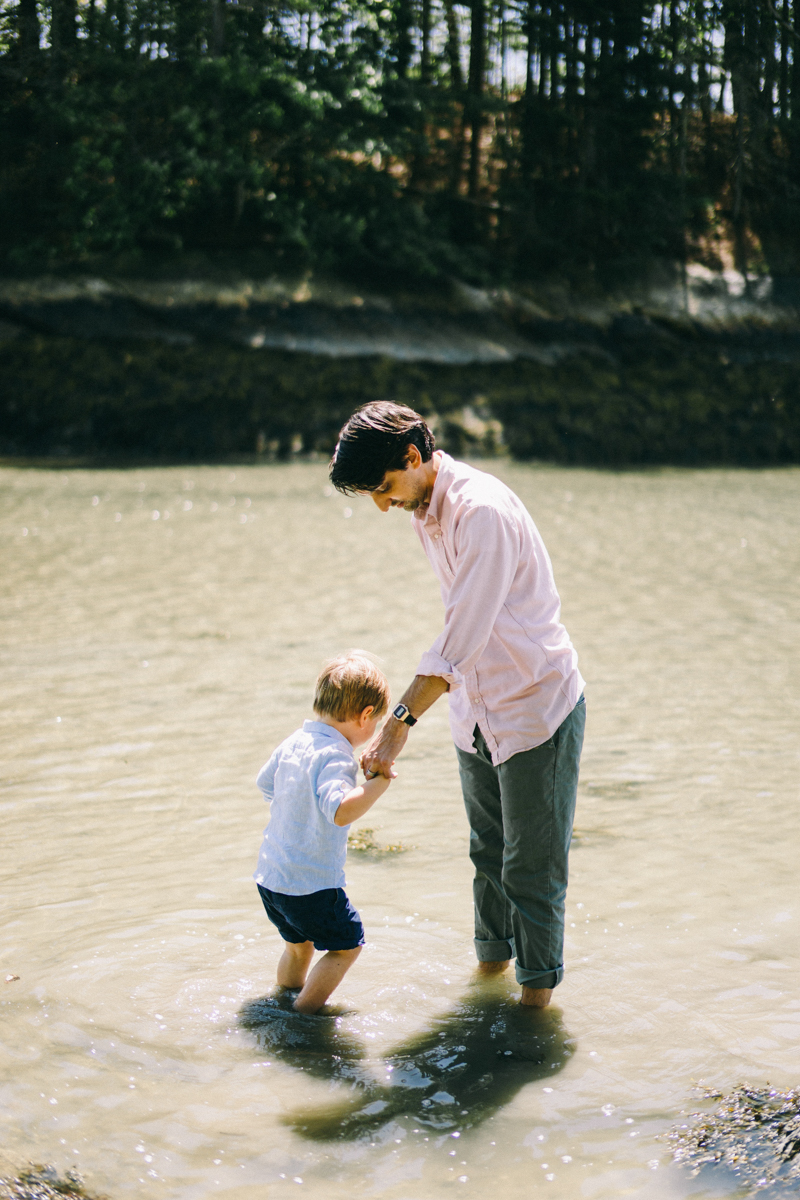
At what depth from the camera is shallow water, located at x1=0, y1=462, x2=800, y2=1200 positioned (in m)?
2.55

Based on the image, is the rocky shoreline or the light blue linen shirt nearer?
the light blue linen shirt

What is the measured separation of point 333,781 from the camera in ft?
9.32

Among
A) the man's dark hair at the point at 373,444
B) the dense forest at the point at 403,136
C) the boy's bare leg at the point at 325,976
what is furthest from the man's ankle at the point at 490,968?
the dense forest at the point at 403,136

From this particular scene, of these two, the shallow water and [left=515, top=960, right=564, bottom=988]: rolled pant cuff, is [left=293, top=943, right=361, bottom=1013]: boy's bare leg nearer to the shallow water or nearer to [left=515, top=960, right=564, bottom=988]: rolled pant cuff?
the shallow water

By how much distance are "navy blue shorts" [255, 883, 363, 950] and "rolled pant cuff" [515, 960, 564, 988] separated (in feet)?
1.58

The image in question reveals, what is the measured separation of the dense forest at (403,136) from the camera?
20.9 m

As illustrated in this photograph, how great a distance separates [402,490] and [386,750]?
67 cm

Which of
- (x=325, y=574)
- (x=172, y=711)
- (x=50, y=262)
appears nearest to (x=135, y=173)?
(x=50, y=262)

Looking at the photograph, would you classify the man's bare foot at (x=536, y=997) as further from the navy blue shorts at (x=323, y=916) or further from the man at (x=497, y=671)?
the navy blue shorts at (x=323, y=916)

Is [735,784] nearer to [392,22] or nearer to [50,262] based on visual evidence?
[50,262]

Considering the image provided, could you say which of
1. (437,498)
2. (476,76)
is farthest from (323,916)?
(476,76)

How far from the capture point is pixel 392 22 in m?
23.3

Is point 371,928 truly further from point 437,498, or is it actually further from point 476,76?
point 476,76

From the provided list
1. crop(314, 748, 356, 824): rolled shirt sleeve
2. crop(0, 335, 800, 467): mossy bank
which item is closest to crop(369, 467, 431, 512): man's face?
crop(314, 748, 356, 824): rolled shirt sleeve
